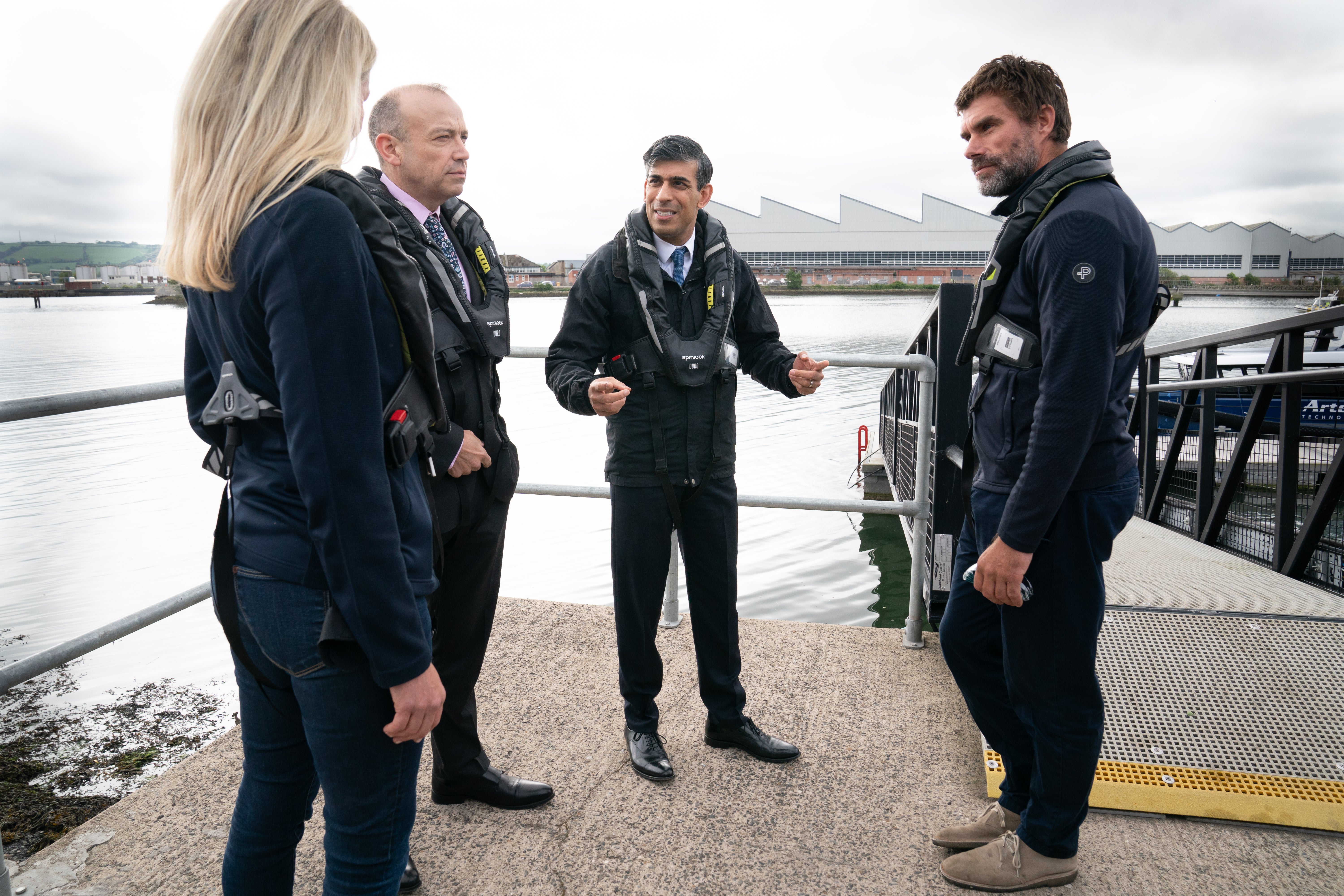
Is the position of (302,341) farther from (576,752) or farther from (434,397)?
(576,752)

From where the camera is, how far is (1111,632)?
2.65 metres

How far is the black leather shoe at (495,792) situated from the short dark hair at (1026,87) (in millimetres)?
2101

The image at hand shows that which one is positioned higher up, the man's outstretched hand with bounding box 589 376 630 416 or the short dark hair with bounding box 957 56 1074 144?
the short dark hair with bounding box 957 56 1074 144

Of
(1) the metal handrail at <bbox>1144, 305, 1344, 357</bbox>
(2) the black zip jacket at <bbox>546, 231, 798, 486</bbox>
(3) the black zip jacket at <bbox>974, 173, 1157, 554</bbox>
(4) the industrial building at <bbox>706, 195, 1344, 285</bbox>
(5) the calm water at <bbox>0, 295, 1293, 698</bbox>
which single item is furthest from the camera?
(4) the industrial building at <bbox>706, 195, 1344, 285</bbox>

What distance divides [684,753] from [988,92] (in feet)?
6.58

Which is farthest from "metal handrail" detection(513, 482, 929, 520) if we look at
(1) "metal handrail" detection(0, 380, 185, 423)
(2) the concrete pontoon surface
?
(1) "metal handrail" detection(0, 380, 185, 423)

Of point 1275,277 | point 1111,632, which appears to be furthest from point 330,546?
point 1275,277

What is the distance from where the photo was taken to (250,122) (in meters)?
1.03

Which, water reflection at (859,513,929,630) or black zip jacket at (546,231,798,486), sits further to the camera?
water reflection at (859,513,929,630)

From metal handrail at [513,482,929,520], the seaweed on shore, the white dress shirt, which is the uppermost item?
the white dress shirt

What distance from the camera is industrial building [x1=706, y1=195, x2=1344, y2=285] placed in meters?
64.4

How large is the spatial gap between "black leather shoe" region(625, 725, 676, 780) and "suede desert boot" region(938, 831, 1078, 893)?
2.62 feet

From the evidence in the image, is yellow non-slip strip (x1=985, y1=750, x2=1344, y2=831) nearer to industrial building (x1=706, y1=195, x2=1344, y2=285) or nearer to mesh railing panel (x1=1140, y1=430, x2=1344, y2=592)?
mesh railing panel (x1=1140, y1=430, x2=1344, y2=592)

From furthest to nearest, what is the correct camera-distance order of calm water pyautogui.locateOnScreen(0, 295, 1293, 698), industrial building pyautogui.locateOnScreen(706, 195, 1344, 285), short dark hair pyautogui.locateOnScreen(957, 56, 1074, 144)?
industrial building pyautogui.locateOnScreen(706, 195, 1344, 285) < calm water pyautogui.locateOnScreen(0, 295, 1293, 698) < short dark hair pyautogui.locateOnScreen(957, 56, 1074, 144)
